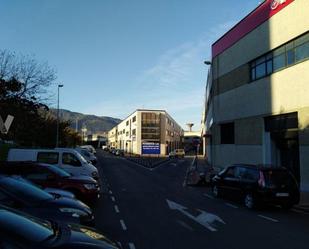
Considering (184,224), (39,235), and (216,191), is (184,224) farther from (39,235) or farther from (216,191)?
(39,235)

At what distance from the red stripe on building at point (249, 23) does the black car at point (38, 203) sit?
19.3m

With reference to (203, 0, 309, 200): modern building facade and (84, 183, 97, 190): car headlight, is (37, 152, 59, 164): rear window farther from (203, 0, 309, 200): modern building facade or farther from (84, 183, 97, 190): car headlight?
(203, 0, 309, 200): modern building facade

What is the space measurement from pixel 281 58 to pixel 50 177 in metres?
16.0

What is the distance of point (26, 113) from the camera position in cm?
3278

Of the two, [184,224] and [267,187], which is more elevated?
[267,187]

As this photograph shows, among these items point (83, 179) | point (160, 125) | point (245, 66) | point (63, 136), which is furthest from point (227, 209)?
point (160, 125)

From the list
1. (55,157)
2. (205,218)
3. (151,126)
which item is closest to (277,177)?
(205,218)

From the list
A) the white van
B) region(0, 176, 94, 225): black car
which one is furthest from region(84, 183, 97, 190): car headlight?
region(0, 176, 94, 225): black car

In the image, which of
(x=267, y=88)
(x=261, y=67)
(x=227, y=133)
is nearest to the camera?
(x=267, y=88)

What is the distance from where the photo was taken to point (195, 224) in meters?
13.3

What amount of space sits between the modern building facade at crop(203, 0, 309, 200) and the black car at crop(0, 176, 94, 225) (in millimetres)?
16007

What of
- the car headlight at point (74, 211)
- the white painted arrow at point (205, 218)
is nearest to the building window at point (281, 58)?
the white painted arrow at point (205, 218)

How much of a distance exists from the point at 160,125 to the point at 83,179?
101712mm

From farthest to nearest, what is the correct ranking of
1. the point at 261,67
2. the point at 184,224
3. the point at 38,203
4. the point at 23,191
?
the point at 261,67, the point at 184,224, the point at 23,191, the point at 38,203
